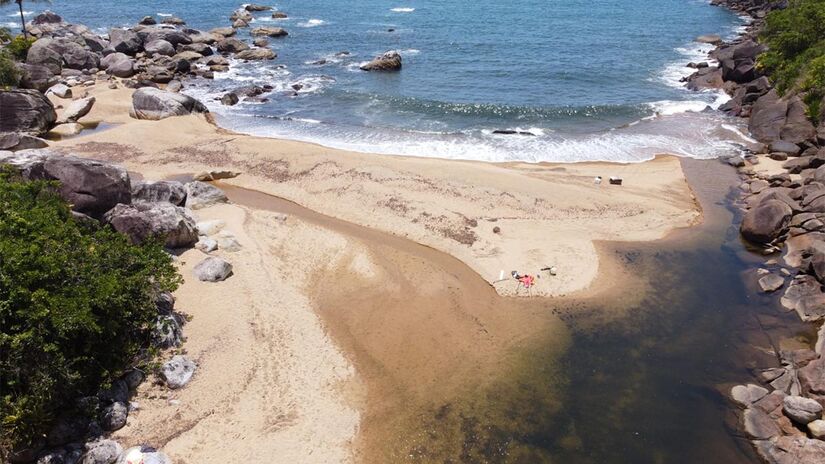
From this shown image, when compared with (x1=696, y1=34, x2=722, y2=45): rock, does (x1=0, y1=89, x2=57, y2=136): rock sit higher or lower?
A: lower

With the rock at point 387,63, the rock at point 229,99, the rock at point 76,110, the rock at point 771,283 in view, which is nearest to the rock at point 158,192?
the rock at point 76,110

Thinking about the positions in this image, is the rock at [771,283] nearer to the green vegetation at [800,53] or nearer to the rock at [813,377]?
the rock at [813,377]

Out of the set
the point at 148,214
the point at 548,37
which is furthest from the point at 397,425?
the point at 548,37

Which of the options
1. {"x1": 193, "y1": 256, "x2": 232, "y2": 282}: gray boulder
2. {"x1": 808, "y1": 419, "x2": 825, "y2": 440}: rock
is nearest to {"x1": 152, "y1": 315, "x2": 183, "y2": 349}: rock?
{"x1": 193, "y1": 256, "x2": 232, "y2": 282}: gray boulder

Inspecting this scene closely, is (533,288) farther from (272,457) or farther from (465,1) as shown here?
(465,1)

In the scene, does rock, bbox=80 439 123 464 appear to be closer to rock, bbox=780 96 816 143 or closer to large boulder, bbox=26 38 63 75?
rock, bbox=780 96 816 143

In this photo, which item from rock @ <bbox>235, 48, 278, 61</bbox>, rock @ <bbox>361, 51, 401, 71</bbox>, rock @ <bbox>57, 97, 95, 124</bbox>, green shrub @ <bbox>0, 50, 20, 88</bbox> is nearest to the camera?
green shrub @ <bbox>0, 50, 20, 88</bbox>
